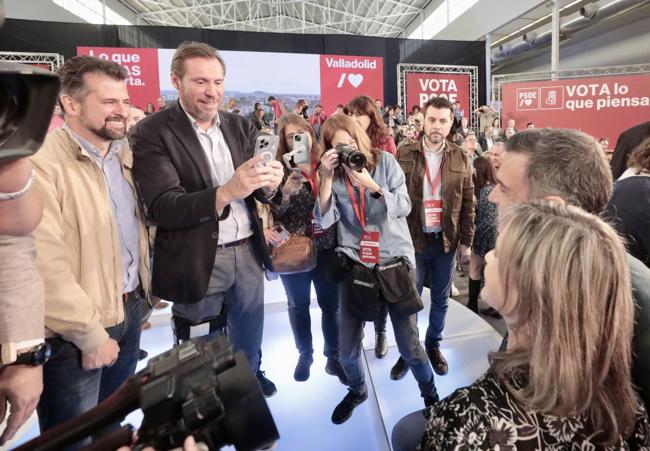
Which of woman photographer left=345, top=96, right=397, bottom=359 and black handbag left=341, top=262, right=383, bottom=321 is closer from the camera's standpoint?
black handbag left=341, top=262, right=383, bottom=321

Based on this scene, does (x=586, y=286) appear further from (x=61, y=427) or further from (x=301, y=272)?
(x=301, y=272)

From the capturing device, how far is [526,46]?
37.5 feet

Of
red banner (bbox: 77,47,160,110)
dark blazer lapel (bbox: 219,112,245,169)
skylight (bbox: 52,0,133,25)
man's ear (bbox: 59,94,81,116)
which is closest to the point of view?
→ man's ear (bbox: 59,94,81,116)

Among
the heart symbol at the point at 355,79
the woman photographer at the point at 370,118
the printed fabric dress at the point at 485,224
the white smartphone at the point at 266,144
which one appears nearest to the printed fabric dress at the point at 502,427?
the white smartphone at the point at 266,144

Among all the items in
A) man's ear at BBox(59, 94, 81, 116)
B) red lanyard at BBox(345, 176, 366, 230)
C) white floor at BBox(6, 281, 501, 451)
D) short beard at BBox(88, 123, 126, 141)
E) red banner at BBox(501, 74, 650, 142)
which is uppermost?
red banner at BBox(501, 74, 650, 142)

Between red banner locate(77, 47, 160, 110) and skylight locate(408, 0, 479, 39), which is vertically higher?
skylight locate(408, 0, 479, 39)

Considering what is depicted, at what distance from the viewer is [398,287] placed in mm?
1738

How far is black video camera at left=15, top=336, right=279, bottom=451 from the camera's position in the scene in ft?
1.43

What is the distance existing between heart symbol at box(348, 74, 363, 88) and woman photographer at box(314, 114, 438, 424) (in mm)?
8136

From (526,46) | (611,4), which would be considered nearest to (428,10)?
(526,46)

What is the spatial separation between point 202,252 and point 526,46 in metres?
12.7

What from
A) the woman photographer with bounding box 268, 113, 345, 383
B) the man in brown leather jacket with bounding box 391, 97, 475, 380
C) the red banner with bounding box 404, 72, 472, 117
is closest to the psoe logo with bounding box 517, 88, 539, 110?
the red banner with bounding box 404, 72, 472, 117

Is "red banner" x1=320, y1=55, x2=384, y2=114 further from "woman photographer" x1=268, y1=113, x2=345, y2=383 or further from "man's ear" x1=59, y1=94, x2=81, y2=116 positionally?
"man's ear" x1=59, y1=94, x2=81, y2=116

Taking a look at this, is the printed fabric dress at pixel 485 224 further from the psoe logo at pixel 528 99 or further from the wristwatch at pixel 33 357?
the psoe logo at pixel 528 99
